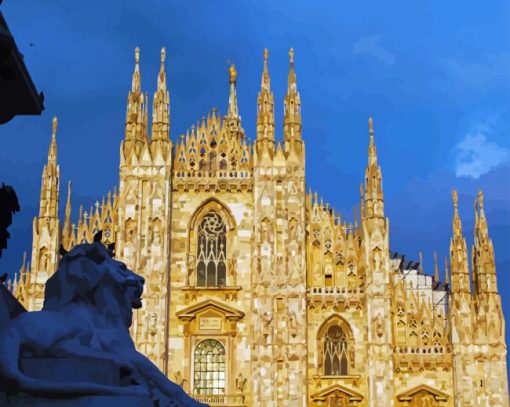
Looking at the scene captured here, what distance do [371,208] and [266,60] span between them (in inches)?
309

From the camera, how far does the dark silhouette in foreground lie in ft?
25.8

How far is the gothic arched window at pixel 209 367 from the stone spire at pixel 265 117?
7969 millimetres

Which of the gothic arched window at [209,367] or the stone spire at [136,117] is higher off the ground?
the stone spire at [136,117]

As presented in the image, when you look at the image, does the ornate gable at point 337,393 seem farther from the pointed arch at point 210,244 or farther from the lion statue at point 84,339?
the lion statue at point 84,339

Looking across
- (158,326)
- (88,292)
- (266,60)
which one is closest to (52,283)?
(88,292)

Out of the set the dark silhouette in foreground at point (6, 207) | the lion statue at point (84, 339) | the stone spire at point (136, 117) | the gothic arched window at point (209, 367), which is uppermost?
the stone spire at point (136, 117)

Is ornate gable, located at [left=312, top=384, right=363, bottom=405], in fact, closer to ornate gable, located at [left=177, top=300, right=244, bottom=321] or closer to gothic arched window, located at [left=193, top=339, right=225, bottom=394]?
gothic arched window, located at [left=193, top=339, right=225, bottom=394]

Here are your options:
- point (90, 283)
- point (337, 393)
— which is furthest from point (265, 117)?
point (90, 283)

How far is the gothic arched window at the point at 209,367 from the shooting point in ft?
111

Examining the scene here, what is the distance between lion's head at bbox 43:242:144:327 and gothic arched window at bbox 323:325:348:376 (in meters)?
26.3

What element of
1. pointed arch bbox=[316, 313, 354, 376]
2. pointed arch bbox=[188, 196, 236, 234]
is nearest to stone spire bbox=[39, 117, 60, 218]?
pointed arch bbox=[188, 196, 236, 234]

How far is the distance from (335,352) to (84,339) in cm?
2716

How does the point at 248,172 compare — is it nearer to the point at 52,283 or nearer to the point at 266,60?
the point at 266,60

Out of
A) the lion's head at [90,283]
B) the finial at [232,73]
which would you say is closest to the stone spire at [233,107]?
the finial at [232,73]
